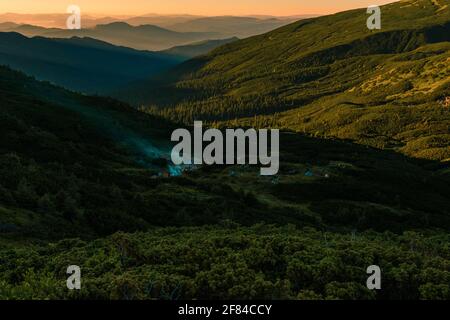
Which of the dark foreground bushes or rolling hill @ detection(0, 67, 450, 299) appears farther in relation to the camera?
rolling hill @ detection(0, 67, 450, 299)

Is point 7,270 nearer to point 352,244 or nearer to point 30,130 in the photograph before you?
point 352,244

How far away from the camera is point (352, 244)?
78.7 feet

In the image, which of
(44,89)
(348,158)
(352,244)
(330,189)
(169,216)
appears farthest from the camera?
(44,89)

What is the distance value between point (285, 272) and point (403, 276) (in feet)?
14.8

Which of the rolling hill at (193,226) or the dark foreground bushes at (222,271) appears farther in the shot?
the rolling hill at (193,226)

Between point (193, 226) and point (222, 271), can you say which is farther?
point (193, 226)

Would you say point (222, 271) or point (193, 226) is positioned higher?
point (222, 271)

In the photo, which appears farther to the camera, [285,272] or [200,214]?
[200,214]
